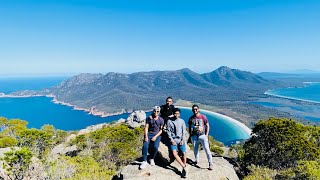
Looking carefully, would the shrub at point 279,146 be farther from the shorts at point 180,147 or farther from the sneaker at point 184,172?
the shorts at point 180,147

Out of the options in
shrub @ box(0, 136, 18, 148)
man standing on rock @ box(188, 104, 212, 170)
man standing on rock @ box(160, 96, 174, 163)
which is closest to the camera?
man standing on rock @ box(160, 96, 174, 163)

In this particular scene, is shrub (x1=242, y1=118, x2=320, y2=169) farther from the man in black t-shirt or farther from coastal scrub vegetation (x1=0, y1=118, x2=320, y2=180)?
the man in black t-shirt

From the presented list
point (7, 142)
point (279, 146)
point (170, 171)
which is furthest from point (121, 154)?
point (170, 171)

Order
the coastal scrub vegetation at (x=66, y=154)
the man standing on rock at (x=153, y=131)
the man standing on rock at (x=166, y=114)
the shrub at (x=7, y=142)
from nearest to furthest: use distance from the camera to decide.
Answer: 1. the man standing on rock at (x=153, y=131)
2. the man standing on rock at (x=166, y=114)
3. the coastal scrub vegetation at (x=66, y=154)
4. the shrub at (x=7, y=142)

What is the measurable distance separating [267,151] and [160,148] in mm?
19363

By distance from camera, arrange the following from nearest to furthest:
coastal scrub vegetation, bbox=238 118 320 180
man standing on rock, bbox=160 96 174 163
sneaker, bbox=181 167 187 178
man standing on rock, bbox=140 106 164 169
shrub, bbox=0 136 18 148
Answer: sneaker, bbox=181 167 187 178, man standing on rock, bbox=140 106 164 169, man standing on rock, bbox=160 96 174 163, coastal scrub vegetation, bbox=238 118 320 180, shrub, bbox=0 136 18 148

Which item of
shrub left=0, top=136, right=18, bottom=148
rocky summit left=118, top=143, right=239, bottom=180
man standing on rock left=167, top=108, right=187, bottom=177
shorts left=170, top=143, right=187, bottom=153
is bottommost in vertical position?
shrub left=0, top=136, right=18, bottom=148

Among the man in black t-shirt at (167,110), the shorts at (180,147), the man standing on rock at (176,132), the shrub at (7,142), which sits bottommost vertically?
the shrub at (7,142)

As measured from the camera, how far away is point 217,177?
39.5 feet

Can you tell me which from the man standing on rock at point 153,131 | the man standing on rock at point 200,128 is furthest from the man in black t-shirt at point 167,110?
the man standing on rock at point 200,128

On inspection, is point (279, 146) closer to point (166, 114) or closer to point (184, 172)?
point (184, 172)

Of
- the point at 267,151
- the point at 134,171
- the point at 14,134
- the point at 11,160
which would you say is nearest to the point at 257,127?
the point at 267,151

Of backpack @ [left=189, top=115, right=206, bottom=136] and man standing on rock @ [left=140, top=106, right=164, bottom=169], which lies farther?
backpack @ [left=189, top=115, right=206, bottom=136]

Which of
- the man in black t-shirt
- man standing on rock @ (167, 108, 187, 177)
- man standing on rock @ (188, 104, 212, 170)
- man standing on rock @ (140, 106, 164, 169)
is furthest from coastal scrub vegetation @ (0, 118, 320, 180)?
the man in black t-shirt
